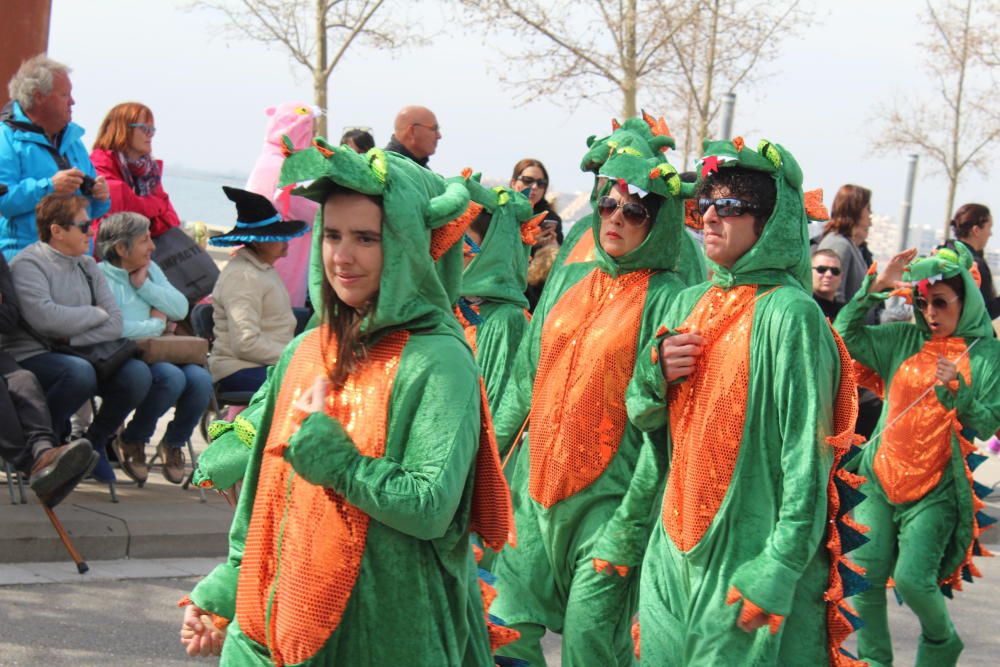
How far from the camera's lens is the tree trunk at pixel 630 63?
18859 mm

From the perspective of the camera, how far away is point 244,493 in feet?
10.5

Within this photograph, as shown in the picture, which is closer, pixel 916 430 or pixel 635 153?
pixel 635 153

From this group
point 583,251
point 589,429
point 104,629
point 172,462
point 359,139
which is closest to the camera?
point 589,429

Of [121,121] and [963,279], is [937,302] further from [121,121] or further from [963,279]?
[121,121]

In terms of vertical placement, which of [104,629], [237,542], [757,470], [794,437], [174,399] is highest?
[794,437]

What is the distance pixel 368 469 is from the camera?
9.28 ft

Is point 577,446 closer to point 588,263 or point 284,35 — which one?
point 588,263

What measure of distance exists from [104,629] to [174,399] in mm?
2165

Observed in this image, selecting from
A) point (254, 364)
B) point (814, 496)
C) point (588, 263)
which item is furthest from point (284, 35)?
point (814, 496)

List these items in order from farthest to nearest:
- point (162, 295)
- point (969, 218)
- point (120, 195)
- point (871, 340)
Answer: point (969, 218) → point (120, 195) → point (162, 295) → point (871, 340)

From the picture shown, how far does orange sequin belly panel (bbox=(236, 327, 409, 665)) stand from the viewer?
2.93 metres

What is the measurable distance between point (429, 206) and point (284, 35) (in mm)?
14706

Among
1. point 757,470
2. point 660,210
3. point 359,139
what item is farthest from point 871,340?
point 359,139

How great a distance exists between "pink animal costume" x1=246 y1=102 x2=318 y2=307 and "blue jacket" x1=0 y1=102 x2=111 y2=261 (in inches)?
50.3
